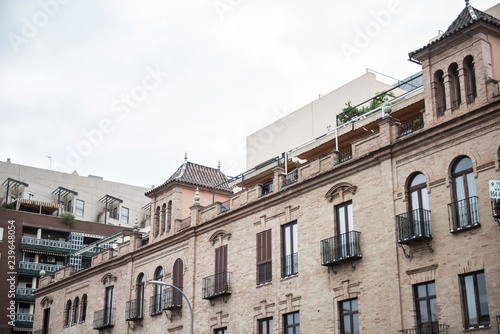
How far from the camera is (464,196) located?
87.4ft

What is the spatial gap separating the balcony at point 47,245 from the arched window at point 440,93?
53.6 meters

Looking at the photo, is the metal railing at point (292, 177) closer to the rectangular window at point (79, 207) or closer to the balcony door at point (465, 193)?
the balcony door at point (465, 193)

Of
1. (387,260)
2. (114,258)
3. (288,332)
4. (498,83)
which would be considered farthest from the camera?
(114,258)

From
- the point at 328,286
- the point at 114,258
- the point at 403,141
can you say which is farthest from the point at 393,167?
the point at 114,258

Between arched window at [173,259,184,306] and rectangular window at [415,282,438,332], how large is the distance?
17.1 m

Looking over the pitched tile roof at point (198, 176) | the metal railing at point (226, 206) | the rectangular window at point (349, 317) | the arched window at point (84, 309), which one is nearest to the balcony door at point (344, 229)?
the rectangular window at point (349, 317)

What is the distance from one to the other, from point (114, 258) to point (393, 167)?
81.8 ft

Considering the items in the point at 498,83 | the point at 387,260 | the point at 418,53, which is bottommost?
the point at 387,260

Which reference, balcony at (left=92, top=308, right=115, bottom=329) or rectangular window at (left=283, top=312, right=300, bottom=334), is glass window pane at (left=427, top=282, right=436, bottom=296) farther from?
balcony at (left=92, top=308, right=115, bottom=329)

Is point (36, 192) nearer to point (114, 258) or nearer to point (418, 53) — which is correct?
point (114, 258)

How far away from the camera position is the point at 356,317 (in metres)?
29.9

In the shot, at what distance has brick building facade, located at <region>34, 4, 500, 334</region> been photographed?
85.5 feet

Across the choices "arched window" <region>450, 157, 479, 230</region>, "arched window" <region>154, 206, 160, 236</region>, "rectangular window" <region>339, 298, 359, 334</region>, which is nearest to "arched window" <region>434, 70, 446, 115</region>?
"arched window" <region>450, 157, 479, 230</region>

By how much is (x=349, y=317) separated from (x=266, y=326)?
5.67 meters
